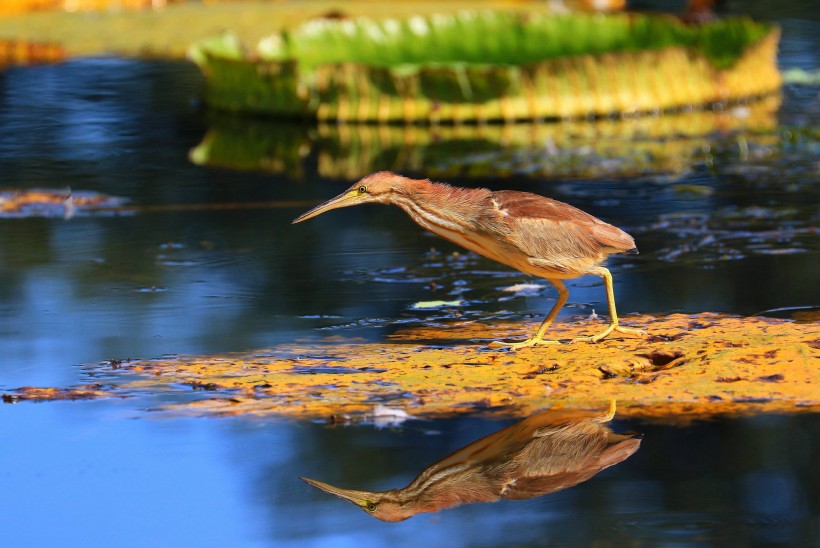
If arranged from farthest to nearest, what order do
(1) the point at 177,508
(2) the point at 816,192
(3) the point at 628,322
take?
(2) the point at 816,192
(3) the point at 628,322
(1) the point at 177,508

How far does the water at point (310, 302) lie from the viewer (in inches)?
147

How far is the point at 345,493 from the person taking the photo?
391 cm

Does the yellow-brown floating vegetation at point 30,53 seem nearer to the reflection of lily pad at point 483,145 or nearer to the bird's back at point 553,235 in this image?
the reflection of lily pad at point 483,145

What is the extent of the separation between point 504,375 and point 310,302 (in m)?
1.49

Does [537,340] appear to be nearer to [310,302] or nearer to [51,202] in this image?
[310,302]

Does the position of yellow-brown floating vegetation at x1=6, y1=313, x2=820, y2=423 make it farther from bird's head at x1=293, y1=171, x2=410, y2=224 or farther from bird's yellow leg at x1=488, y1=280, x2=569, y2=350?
bird's head at x1=293, y1=171, x2=410, y2=224

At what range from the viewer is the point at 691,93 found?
38.4ft

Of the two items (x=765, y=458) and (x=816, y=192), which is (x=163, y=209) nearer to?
(x=816, y=192)

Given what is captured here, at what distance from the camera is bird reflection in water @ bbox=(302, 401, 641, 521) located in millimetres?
3842

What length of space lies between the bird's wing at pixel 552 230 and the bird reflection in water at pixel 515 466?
0.80 metres

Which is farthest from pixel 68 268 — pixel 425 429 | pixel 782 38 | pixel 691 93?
pixel 782 38

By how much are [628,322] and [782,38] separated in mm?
11983

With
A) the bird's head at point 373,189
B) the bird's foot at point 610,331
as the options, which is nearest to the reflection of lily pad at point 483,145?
the bird's foot at point 610,331

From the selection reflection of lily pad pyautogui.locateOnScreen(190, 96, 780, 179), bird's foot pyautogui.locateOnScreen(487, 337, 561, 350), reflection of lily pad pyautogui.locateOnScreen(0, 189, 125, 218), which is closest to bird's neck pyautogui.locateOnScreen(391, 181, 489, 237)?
bird's foot pyautogui.locateOnScreen(487, 337, 561, 350)
